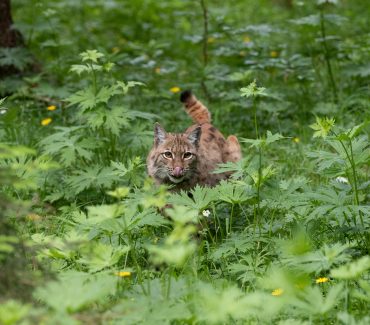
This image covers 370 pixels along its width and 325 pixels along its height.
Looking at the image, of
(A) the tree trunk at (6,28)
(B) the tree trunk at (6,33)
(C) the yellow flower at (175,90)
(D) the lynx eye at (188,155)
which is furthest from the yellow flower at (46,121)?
(D) the lynx eye at (188,155)

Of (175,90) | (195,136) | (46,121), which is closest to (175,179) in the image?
(195,136)

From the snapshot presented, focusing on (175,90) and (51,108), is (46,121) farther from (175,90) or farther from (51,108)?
(175,90)

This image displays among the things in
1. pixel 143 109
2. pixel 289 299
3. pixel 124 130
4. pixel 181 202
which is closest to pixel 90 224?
pixel 181 202

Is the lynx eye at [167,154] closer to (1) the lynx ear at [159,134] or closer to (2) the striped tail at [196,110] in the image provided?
(1) the lynx ear at [159,134]

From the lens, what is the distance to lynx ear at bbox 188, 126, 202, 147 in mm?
5902

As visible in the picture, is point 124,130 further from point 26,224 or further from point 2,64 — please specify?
point 2,64

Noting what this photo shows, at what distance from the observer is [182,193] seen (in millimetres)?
4707

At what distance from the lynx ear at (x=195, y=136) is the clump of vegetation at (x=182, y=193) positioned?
489 millimetres

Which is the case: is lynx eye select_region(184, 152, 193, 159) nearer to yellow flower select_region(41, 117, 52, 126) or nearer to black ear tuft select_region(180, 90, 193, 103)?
black ear tuft select_region(180, 90, 193, 103)

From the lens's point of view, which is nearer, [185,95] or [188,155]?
[188,155]

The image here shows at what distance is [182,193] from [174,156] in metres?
1.07

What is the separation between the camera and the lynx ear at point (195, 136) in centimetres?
590

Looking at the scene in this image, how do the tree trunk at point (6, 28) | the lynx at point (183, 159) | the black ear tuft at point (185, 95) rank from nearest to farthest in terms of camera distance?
the lynx at point (183, 159), the black ear tuft at point (185, 95), the tree trunk at point (6, 28)

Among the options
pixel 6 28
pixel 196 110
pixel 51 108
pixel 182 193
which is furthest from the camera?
pixel 6 28
